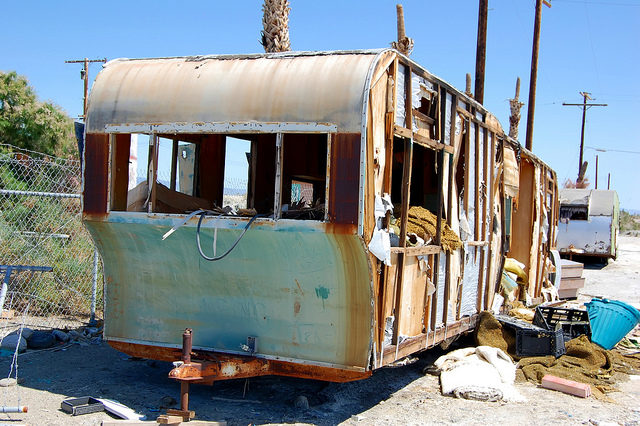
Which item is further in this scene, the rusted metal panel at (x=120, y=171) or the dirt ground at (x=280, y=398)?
the rusted metal panel at (x=120, y=171)

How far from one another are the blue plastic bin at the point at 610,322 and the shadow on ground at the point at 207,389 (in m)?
3.00

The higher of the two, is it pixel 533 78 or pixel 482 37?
pixel 533 78

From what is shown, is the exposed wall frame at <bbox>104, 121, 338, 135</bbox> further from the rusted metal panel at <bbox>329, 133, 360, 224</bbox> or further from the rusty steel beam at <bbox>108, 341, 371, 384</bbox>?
the rusty steel beam at <bbox>108, 341, 371, 384</bbox>

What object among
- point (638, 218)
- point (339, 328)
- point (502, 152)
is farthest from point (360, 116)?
point (638, 218)

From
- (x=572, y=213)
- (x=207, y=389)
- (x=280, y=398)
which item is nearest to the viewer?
(x=280, y=398)

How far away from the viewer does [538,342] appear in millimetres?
8617

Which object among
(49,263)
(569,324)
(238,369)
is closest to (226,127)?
(238,369)

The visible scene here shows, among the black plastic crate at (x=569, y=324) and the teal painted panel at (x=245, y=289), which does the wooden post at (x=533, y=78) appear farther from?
the teal painted panel at (x=245, y=289)

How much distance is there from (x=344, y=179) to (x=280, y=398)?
2528mm

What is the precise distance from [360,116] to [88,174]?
9.28 feet

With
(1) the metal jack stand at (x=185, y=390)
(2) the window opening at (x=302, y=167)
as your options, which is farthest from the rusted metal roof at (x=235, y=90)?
(2) the window opening at (x=302, y=167)

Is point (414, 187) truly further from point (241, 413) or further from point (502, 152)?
point (241, 413)

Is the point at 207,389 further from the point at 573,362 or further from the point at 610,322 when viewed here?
the point at 610,322

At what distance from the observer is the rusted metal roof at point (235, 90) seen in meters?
5.38
